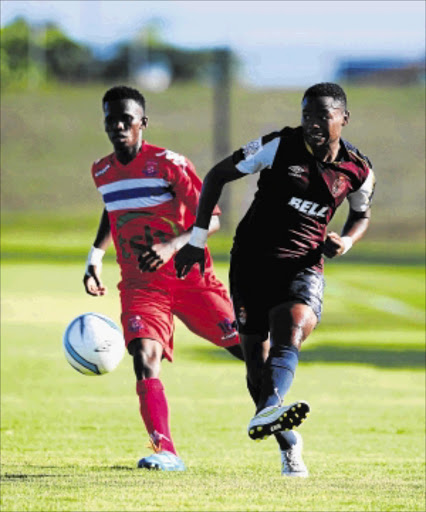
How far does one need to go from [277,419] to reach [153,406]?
1.99 metres

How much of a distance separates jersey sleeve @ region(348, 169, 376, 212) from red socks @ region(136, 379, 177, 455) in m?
1.67

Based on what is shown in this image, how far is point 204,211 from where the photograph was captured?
7668 mm

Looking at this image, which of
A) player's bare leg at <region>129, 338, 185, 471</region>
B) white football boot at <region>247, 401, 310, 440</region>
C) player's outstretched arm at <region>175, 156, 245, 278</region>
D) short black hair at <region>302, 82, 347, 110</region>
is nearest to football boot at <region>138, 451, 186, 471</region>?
player's bare leg at <region>129, 338, 185, 471</region>

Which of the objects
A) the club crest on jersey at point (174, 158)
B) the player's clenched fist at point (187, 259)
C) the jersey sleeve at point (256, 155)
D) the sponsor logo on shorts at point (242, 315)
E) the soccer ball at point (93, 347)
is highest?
the jersey sleeve at point (256, 155)

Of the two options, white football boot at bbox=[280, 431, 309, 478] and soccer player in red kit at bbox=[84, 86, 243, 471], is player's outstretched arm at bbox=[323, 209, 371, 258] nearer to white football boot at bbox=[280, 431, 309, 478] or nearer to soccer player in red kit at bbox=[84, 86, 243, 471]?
soccer player in red kit at bbox=[84, 86, 243, 471]

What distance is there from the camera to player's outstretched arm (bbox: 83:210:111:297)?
8961mm

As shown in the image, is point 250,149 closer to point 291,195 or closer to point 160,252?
point 291,195

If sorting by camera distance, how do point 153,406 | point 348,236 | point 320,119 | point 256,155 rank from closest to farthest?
Answer: point 320,119 → point 256,155 → point 348,236 → point 153,406

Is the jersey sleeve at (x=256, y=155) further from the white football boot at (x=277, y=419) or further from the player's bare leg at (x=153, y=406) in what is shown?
the player's bare leg at (x=153, y=406)

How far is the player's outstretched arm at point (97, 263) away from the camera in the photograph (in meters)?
8.96

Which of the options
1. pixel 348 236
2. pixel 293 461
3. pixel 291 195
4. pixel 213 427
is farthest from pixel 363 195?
pixel 213 427

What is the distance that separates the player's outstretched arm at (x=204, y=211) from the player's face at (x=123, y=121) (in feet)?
4.18

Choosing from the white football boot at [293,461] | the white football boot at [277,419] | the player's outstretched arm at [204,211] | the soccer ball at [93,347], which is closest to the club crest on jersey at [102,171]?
the soccer ball at [93,347]

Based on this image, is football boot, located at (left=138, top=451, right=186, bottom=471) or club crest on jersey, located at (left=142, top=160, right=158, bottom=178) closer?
football boot, located at (left=138, top=451, right=186, bottom=471)
